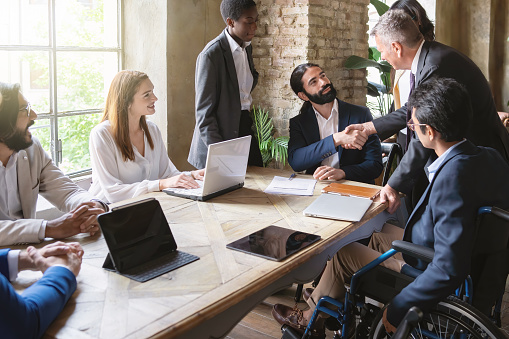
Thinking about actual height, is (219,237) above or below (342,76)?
below

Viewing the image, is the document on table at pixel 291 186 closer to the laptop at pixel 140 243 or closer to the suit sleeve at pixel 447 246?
the suit sleeve at pixel 447 246

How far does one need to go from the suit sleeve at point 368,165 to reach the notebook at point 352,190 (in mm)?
346

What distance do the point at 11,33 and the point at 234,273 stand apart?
2.54 metres

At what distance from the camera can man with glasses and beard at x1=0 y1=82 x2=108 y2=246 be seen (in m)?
2.12

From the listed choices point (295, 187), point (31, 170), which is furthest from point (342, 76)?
point (31, 170)

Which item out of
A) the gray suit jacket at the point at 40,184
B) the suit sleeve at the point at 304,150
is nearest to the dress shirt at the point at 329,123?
the suit sleeve at the point at 304,150

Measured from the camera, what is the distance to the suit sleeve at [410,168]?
2.91 metres

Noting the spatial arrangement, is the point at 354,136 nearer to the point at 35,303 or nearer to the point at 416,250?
the point at 416,250

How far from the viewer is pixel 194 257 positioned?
1.99m

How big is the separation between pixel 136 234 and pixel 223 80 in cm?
196

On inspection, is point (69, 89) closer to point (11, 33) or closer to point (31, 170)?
point (11, 33)

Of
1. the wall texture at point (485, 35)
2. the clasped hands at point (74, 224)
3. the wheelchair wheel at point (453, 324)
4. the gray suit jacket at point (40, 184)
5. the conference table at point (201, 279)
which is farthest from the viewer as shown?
the wall texture at point (485, 35)

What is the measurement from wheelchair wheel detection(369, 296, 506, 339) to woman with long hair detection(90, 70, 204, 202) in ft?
4.36

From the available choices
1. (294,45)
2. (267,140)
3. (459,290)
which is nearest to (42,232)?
(459,290)
